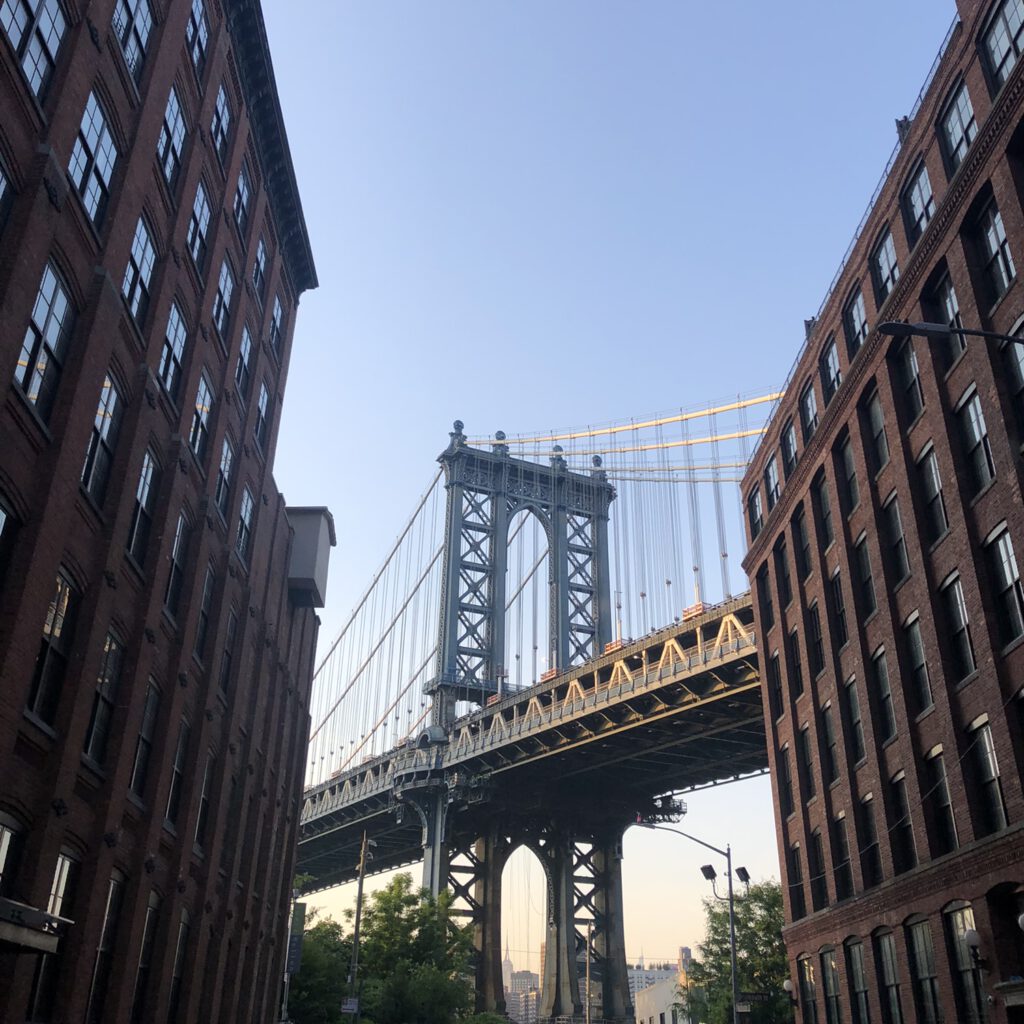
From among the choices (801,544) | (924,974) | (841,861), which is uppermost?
(801,544)

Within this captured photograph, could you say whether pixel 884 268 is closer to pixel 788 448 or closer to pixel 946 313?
pixel 946 313

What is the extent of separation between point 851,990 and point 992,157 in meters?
22.5

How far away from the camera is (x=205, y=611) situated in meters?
30.0

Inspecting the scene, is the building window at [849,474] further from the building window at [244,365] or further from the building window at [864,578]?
the building window at [244,365]

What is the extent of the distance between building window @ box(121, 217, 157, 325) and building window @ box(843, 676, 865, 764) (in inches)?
863

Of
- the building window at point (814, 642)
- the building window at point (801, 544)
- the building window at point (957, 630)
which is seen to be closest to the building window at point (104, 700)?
the building window at point (957, 630)

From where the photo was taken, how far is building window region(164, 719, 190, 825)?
88.0 feet

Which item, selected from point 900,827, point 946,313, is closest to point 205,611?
point 900,827

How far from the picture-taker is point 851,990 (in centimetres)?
3250

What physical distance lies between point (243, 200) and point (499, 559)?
6451 cm

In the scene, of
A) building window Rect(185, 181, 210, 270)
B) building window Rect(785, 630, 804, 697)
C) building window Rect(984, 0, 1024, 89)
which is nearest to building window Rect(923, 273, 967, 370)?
building window Rect(984, 0, 1024, 89)

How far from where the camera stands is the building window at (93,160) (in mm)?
20797

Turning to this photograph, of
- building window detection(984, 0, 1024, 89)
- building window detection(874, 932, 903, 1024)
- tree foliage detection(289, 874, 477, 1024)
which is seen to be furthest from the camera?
tree foliage detection(289, 874, 477, 1024)

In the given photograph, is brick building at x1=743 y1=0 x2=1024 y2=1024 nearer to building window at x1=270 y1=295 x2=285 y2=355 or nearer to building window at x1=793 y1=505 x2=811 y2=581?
building window at x1=793 y1=505 x2=811 y2=581
